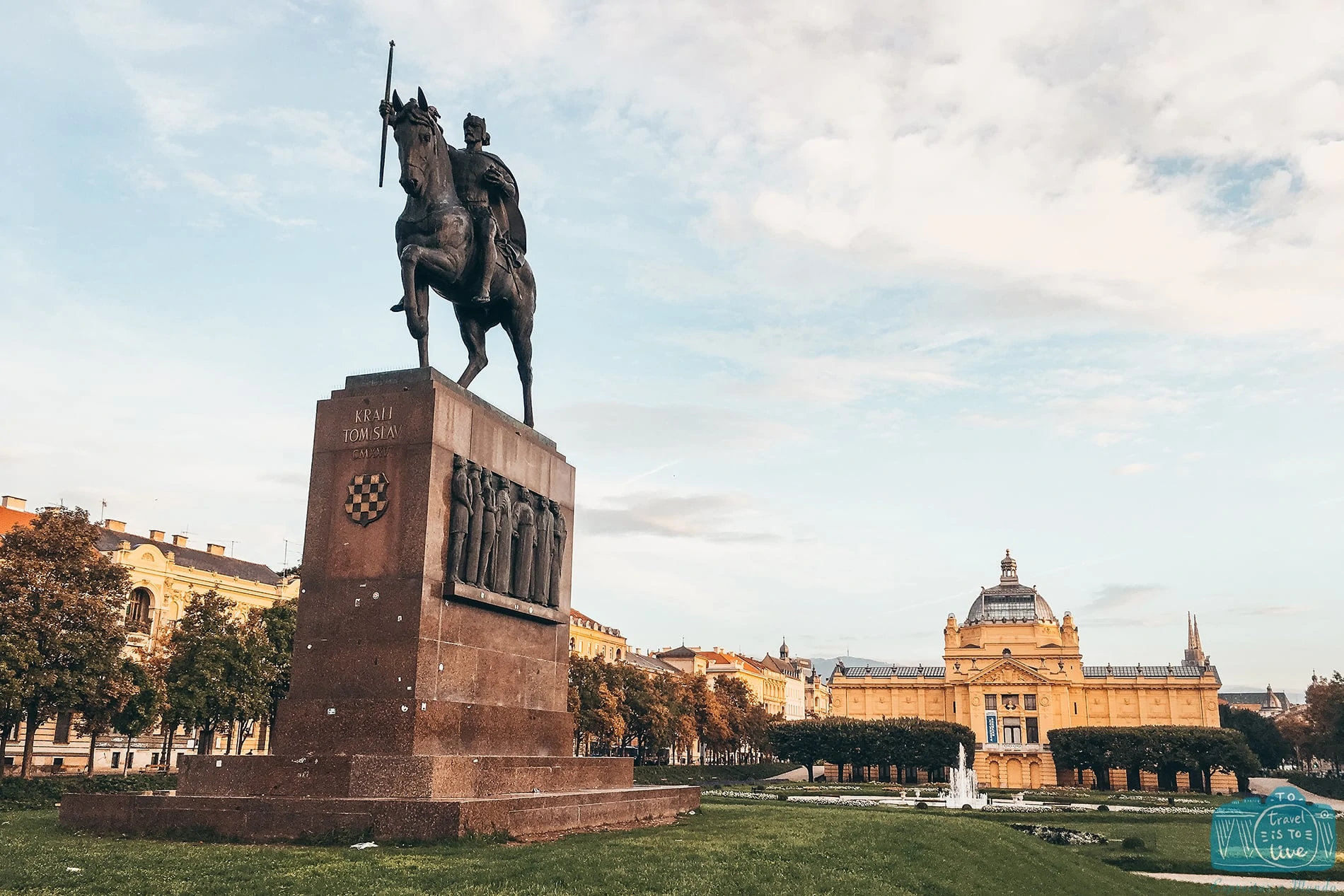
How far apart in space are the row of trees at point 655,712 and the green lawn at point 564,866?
137 ft

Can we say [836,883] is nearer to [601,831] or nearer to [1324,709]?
[601,831]

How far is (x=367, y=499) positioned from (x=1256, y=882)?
21484 mm

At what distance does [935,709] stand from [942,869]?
113358 millimetres

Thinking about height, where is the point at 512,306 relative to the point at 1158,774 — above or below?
above

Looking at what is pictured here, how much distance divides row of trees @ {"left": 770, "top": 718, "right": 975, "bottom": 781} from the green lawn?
79.8 meters

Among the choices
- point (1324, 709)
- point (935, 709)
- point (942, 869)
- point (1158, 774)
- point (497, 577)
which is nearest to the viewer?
point (942, 869)

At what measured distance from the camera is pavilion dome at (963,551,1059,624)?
124562mm

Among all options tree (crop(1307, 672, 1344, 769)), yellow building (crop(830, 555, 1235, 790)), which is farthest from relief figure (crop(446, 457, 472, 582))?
yellow building (crop(830, 555, 1235, 790))

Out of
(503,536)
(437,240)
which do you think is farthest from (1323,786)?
(437,240)

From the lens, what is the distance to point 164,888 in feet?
33.4

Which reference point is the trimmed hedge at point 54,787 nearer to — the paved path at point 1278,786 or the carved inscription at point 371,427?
the carved inscription at point 371,427

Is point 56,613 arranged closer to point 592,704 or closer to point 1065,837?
point 1065,837

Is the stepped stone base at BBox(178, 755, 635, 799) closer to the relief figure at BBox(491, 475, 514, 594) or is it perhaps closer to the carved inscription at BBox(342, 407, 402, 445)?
the relief figure at BBox(491, 475, 514, 594)

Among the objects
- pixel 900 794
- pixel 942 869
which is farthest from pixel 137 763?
pixel 942 869
